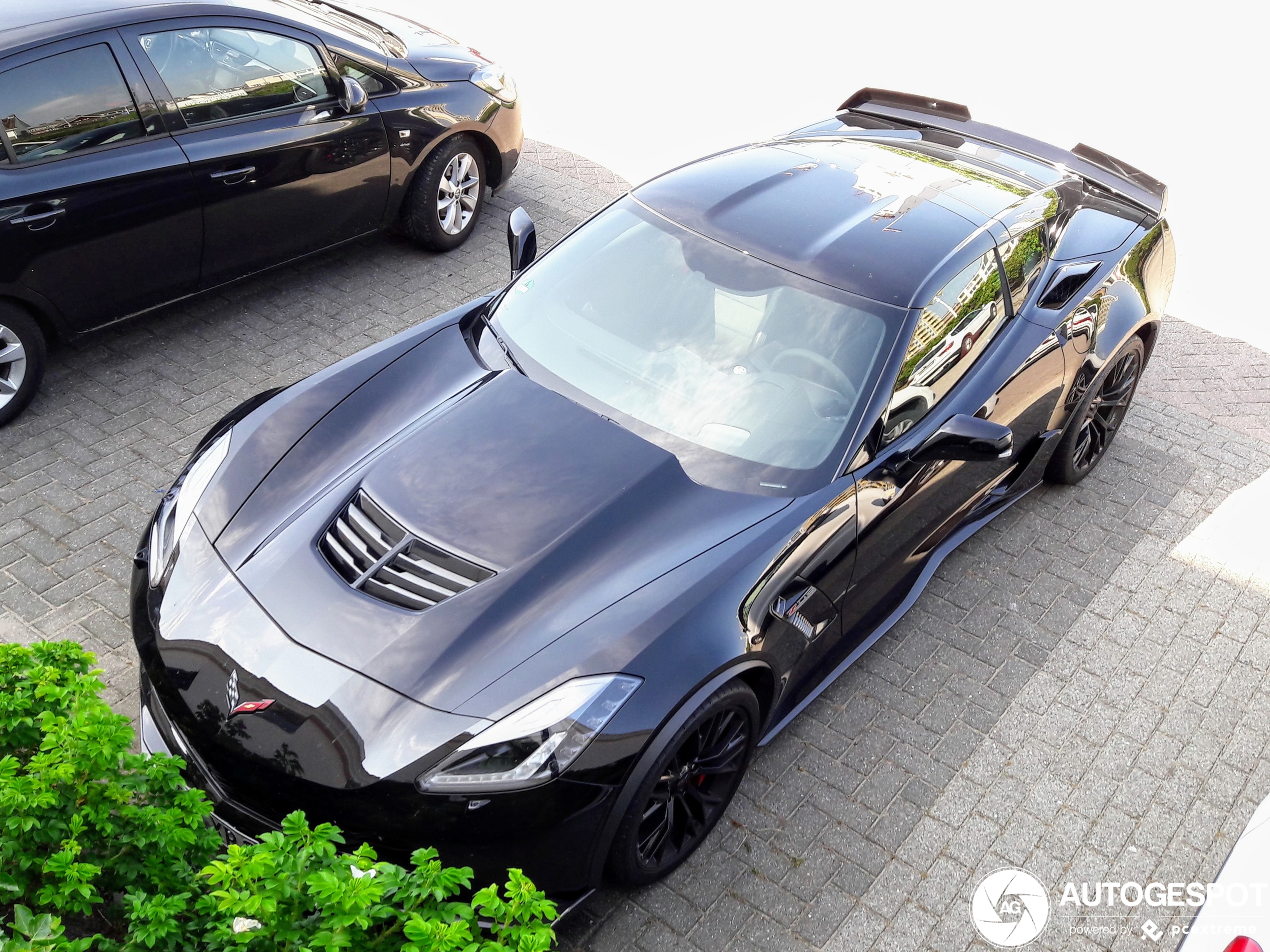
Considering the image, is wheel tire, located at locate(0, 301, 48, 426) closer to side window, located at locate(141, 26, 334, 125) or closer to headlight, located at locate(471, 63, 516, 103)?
side window, located at locate(141, 26, 334, 125)

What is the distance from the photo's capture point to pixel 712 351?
3992mm

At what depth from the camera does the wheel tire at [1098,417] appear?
5.12m

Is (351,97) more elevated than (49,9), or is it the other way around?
(49,9)

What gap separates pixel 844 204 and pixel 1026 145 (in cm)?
165

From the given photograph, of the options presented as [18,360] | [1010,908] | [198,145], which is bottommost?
[1010,908]

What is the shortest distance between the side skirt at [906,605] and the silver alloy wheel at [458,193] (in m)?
3.82

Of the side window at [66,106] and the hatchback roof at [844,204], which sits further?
the side window at [66,106]

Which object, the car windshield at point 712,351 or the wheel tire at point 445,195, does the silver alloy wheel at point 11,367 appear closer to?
the car windshield at point 712,351

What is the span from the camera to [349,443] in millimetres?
3836

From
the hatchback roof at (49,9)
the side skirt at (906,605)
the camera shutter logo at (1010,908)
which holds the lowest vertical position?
the camera shutter logo at (1010,908)

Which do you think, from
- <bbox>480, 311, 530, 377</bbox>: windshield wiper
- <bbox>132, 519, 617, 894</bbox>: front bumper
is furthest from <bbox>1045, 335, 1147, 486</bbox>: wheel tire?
<bbox>132, 519, 617, 894</bbox>: front bumper

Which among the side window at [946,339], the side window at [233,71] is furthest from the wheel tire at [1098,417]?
the side window at [233,71]

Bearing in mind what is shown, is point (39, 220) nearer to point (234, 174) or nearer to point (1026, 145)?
point (234, 174)

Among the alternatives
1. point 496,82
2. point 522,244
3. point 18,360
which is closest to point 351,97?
point 496,82
